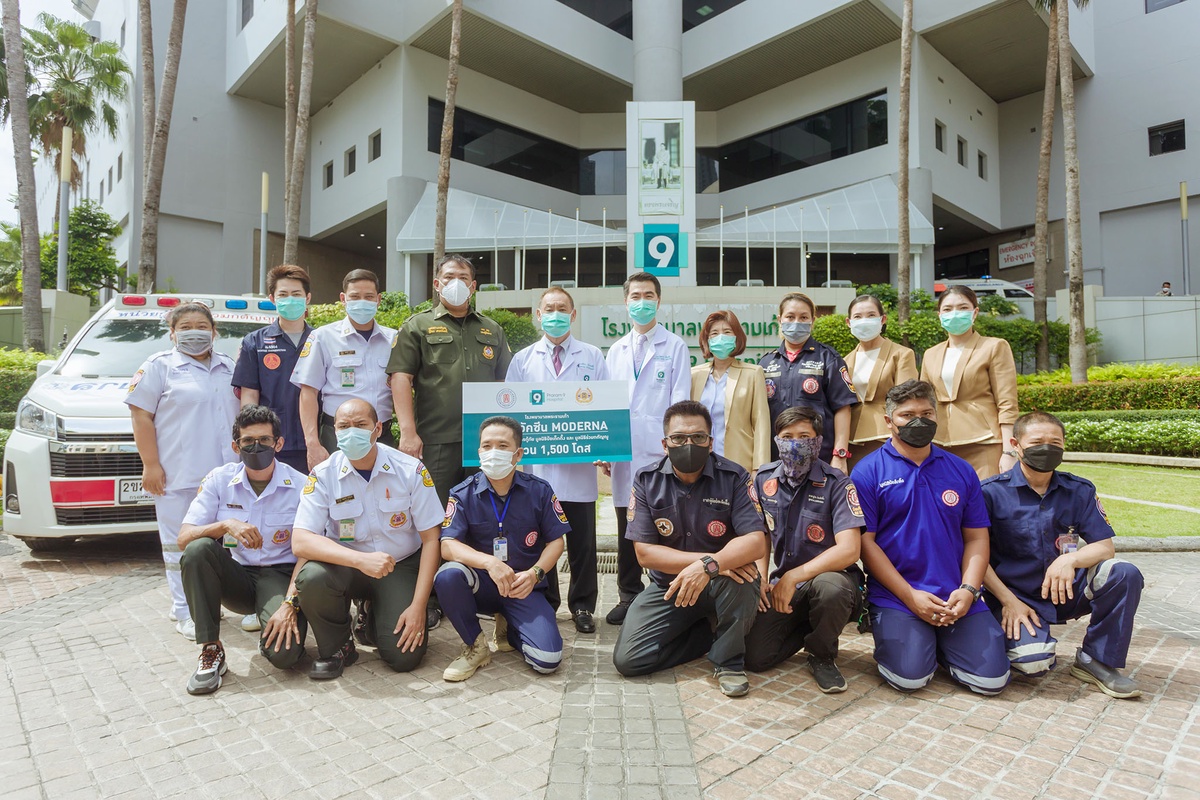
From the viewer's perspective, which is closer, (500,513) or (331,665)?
(331,665)

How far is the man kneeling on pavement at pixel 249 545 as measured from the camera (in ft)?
12.5

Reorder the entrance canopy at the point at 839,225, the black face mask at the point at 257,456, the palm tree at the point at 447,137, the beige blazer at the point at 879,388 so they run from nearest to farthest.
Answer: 1. the black face mask at the point at 257,456
2. the beige blazer at the point at 879,388
3. the palm tree at the point at 447,137
4. the entrance canopy at the point at 839,225

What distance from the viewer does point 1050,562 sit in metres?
3.92

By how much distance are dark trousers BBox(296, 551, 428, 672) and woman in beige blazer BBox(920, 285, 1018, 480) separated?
377cm

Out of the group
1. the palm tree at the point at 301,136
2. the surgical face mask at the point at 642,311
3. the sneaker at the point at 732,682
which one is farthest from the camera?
the palm tree at the point at 301,136

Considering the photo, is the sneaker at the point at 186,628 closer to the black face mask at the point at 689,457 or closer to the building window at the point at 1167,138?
the black face mask at the point at 689,457

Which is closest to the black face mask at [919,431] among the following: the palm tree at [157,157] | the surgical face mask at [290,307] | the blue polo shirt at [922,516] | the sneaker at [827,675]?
the blue polo shirt at [922,516]

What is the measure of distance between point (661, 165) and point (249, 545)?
16.8m

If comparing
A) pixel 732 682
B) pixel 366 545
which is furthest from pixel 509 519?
pixel 732 682

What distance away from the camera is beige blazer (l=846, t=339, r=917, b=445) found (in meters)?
4.97

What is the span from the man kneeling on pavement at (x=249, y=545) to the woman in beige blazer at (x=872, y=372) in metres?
3.90

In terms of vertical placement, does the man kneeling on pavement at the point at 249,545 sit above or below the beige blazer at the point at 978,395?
below

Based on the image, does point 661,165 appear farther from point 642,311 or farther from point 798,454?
point 798,454

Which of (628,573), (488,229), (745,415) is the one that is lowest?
(628,573)
